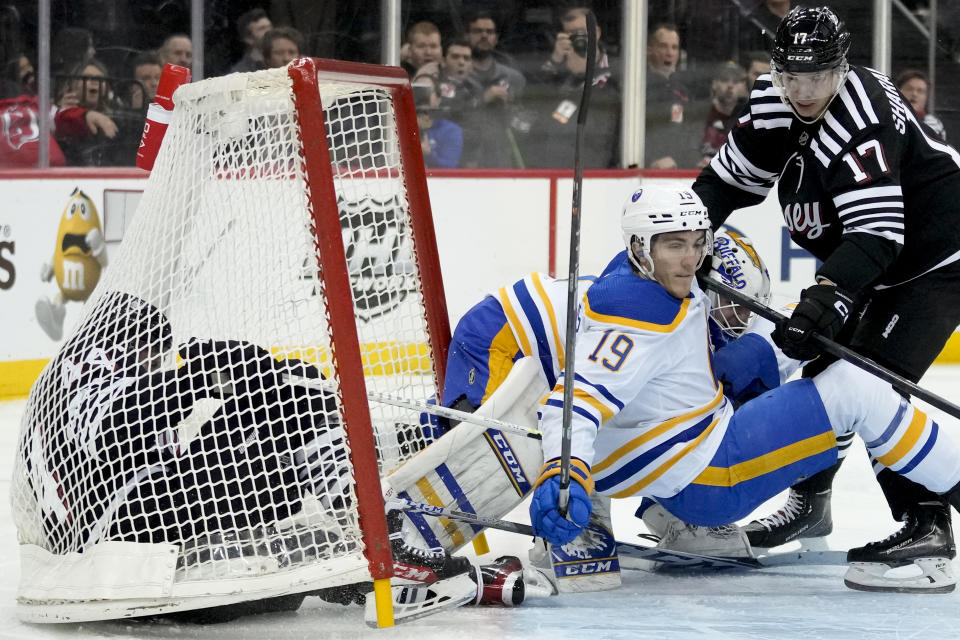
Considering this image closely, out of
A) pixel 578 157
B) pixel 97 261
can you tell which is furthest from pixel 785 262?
pixel 578 157

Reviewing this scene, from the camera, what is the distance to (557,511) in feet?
6.69

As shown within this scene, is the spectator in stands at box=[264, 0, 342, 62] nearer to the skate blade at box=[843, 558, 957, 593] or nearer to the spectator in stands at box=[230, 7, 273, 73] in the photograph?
the spectator in stands at box=[230, 7, 273, 73]

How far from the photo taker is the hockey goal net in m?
1.98

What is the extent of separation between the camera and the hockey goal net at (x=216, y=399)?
6.49 ft

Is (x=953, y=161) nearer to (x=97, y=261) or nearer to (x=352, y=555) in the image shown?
(x=352, y=555)

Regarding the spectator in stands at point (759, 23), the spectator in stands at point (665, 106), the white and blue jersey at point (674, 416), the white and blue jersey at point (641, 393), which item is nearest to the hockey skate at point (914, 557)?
the white and blue jersey at point (674, 416)

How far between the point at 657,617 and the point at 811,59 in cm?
95

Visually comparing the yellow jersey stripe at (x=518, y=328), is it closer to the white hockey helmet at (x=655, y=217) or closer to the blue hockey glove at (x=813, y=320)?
the white hockey helmet at (x=655, y=217)

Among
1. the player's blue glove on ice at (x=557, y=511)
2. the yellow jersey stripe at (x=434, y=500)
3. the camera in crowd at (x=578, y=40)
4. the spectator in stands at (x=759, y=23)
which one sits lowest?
the yellow jersey stripe at (x=434, y=500)

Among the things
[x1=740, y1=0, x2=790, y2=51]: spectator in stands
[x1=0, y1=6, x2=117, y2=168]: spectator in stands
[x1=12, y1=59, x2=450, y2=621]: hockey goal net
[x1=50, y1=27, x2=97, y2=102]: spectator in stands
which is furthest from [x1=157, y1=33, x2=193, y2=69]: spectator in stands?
[x1=12, y1=59, x2=450, y2=621]: hockey goal net

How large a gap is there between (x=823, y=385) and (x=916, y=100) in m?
3.87

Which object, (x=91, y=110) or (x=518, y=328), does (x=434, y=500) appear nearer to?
(x=518, y=328)

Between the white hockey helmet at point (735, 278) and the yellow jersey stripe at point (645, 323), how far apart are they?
0.60 ft

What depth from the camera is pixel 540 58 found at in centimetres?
558
